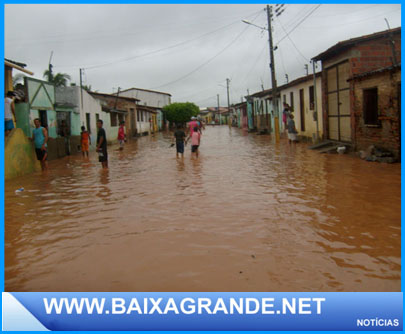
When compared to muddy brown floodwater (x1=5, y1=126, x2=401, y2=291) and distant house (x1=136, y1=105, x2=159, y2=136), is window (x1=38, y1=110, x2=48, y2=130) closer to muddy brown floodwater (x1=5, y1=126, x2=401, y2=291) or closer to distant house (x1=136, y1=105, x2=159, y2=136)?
muddy brown floodwater (x1=5, y1=126, x2=401, y2=291)

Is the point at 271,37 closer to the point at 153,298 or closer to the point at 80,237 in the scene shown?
the point at 80,237

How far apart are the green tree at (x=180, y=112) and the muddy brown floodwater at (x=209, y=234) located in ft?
189

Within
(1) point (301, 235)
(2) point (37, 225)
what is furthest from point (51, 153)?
(1) point (301, 235)

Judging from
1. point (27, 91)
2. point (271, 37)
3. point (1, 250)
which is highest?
point (271, 37)

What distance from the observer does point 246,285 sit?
4.06 metres

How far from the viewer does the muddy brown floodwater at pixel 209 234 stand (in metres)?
4.24

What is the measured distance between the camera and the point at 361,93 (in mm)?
14641

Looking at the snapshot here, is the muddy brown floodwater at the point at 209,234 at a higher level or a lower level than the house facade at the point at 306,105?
lower

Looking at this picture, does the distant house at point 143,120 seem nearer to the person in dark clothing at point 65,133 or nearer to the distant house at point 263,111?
the distant house at point 263,111

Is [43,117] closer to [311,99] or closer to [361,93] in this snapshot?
[361,93]

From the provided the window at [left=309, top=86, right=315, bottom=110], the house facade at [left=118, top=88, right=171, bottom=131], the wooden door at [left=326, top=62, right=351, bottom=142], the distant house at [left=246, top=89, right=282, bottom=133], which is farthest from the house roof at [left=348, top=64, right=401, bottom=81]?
the house facade at [left=118, top=88, right=171, bottom=131]

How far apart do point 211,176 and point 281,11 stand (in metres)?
17.0

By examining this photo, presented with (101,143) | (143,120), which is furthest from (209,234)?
(143,120)

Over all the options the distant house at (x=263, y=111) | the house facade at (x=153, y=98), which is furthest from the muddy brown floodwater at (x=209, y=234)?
the house facade at (x=153, y=98)
